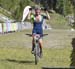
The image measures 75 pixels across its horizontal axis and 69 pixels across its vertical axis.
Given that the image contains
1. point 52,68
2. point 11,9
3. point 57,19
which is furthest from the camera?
point 57,19

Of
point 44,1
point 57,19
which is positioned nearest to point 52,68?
point 57,19

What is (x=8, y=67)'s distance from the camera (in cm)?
1237

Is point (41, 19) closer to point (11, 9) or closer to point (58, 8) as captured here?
point (11, 9)

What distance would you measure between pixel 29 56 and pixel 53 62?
2297mm

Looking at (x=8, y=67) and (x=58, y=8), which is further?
(x=58, y=8)

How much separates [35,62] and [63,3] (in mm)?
120488

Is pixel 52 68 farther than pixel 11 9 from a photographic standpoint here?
No

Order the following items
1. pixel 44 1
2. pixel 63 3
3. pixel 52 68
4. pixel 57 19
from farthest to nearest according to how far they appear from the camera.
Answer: pixel 44 1, pixel 63 3, pixel 57 19, pixel 52 68

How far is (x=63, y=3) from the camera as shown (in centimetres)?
13350

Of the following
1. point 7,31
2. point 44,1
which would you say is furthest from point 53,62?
point 44,1

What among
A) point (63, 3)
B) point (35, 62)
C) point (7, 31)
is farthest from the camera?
point (63, 3)

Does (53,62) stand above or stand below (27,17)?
below

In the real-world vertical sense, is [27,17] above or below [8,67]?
above

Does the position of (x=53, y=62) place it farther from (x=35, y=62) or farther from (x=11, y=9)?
(x=11, y=9)
